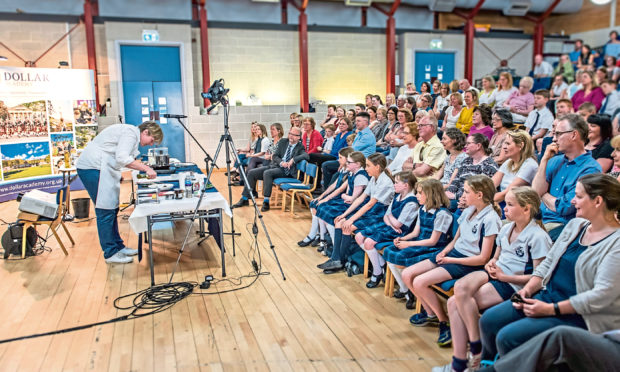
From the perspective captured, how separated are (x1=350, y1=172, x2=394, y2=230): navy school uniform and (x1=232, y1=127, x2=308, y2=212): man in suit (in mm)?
2669

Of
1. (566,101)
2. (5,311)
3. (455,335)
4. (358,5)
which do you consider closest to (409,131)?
(566,101)

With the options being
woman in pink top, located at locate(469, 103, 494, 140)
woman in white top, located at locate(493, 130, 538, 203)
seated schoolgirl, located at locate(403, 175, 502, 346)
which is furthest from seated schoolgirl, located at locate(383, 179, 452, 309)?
woman in pink top, located at locate(469, 103, 494, 140)

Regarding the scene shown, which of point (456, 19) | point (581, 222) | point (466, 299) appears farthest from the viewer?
point (456, 19)

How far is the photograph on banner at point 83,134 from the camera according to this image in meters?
8.58

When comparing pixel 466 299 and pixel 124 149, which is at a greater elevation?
pixel 124 149

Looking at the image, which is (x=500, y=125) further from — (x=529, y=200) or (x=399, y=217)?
(x=529, y=200)

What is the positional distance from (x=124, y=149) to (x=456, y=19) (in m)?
11.5

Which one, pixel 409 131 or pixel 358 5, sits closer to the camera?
pixel 409 131

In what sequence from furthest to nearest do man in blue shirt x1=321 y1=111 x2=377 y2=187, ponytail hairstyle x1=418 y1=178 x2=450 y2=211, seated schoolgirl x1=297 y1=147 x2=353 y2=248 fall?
man in blue shirt x1=321 y1=111 x2=377 y2=187 → seated schoolgirl x1=297 y1=147 x2=353 y2=248 → ponytail hairstyle x1=418 y1=178 x2=450 y2=211

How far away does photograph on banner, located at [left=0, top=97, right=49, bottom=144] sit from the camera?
25.2 feet

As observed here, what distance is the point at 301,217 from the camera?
21.6ft

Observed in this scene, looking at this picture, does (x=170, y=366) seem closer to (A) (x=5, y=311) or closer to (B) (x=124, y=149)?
(A) (x=5, y=311)

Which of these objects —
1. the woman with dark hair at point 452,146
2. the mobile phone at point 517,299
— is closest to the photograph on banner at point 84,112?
the woman with dark hair at point 452,146

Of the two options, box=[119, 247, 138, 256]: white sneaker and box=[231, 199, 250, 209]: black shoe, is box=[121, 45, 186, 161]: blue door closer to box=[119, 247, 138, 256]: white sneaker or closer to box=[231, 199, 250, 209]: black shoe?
box=[231, 199, 250, 209]: black shoe
